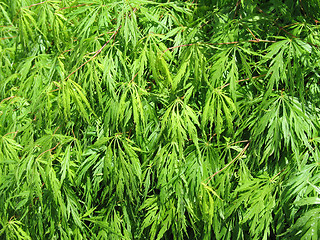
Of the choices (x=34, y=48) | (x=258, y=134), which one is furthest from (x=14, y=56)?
(x=258, y=134)

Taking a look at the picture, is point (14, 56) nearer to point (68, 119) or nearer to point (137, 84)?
point (68, 119)

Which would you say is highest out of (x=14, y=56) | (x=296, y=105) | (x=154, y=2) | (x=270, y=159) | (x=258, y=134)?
(x=154, y=2)

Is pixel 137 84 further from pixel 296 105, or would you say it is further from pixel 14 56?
pixel 14 56

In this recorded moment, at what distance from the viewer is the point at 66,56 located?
6.15 ft

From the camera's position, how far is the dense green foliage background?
1.46 m

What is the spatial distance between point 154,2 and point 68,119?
2.30 ft

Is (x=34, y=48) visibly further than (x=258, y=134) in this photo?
Yes

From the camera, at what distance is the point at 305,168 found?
1.41 metres

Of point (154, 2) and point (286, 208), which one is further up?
point (154, 2)

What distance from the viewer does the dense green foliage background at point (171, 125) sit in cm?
146

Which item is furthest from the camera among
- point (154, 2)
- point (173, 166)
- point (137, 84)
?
point (154, 2)

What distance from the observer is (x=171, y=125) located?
149cm

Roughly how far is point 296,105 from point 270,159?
0.85ft

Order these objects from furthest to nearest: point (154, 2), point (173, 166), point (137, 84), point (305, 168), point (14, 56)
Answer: point (14, 56) < point (154, 2) < point (137, 84) < point (173, 166) < point (305, 168)
